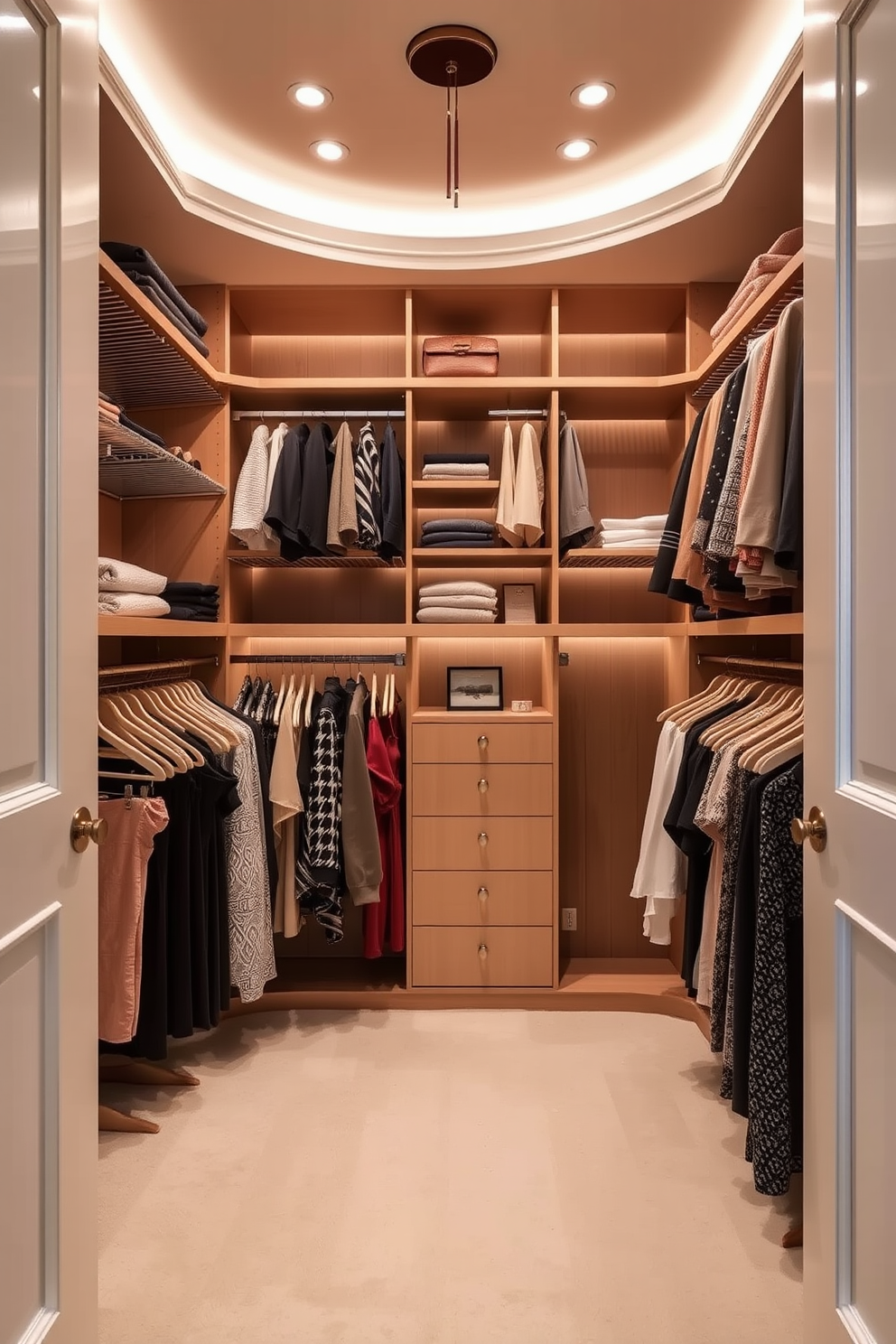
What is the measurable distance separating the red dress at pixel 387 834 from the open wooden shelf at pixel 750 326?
5.50 ft

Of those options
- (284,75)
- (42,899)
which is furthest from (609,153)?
(42,899)

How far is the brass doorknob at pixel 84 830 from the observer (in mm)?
1351

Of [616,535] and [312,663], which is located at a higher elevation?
[616,535]

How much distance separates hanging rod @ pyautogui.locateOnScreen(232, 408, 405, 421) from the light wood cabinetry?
5 centimetres

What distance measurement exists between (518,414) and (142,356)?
4.66 feet

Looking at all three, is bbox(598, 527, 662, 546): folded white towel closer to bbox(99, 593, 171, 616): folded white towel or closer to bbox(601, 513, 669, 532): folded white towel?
bbox(601, 513, 669, 532): folded white towel

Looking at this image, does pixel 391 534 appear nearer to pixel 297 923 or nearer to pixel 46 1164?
pixel 297 923

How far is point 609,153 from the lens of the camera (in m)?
2.86

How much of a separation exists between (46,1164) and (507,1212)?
1225 mm

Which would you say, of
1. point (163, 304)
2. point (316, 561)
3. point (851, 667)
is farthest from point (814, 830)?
point (316, 561)

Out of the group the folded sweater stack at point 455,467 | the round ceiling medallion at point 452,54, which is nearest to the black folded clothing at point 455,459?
the folded sweater stack at point 455,467

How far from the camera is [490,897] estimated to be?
335cm

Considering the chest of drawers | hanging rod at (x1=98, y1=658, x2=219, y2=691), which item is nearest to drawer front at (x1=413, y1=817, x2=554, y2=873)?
the chest of drawers

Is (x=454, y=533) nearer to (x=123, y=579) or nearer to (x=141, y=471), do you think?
(x=141, y=471)
